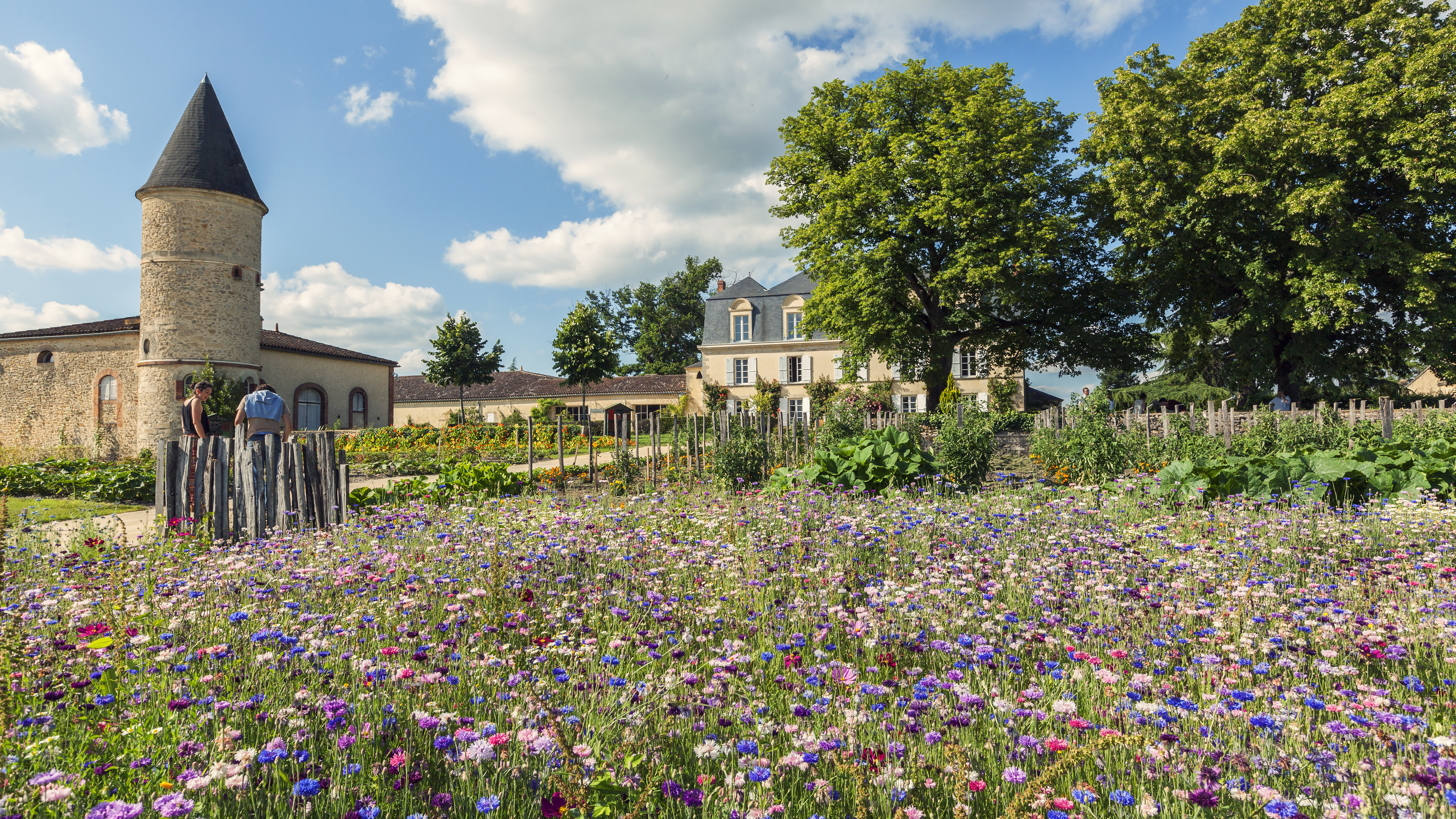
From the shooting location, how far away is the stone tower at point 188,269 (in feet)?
73.5

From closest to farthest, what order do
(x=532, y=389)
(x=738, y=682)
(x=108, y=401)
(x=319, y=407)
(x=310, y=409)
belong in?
(x=738, y=682), (x=108, y=401), (x=310, y=409), (x=319, y=407), (x=532, y=389)

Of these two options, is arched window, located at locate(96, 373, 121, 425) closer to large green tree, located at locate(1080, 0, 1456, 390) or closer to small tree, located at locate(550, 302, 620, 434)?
small tree, located at locate(550, 302, 620, 434)

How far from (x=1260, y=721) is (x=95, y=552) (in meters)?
6.59

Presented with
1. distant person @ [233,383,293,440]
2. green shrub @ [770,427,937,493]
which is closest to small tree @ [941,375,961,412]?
green shrub @ [770,427,937,493]

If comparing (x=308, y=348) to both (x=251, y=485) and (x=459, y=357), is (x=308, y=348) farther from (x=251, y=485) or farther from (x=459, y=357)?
(x=251, y=485)

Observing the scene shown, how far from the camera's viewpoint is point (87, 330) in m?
25.3

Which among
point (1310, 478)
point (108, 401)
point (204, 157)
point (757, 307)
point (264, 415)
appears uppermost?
point (204, 157)

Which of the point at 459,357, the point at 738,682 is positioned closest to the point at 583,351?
the point at 459,357

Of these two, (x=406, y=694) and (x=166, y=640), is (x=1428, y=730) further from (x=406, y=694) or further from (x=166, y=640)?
(x=166, y=640)

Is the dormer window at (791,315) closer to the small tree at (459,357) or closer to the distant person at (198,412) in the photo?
the small tree at (459,357)

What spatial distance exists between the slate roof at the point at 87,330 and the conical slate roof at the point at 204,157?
5270 mm

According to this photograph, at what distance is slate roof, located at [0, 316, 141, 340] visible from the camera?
24.8 metres

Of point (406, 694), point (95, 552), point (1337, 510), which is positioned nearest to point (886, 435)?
point (1337, 510)

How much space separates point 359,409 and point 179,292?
9.33 meters
